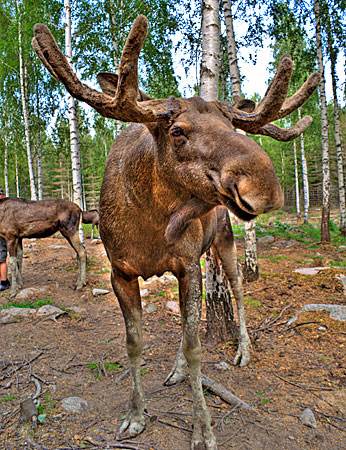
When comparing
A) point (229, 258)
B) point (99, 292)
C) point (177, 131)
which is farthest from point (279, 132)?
point (99, 292)

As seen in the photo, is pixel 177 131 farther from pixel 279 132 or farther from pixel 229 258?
pixel 229 258

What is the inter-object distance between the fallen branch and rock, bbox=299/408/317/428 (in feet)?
1.45

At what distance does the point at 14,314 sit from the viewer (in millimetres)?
6102

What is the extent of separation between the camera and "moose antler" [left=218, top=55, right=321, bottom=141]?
7.18 feet

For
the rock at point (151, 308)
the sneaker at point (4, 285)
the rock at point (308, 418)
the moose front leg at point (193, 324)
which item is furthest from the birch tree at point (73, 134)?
the rock at point (308, 418)

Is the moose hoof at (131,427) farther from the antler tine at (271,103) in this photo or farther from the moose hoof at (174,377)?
the antler tine at (271,103)

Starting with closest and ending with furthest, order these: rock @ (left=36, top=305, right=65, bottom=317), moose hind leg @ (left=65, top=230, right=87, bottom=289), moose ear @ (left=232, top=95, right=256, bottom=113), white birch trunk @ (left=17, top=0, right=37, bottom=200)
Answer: moose ear @ (left=232, top=95, right=256, bottom=113), rock @ (left=36, top=305, right=65, bottom=317), moose hind leg @ (left=65, top=230, right=87, bottom=289), white birch trunk @ (left=17, top=0, right=37, bottom=200)

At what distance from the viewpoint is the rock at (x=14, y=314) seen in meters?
5.94

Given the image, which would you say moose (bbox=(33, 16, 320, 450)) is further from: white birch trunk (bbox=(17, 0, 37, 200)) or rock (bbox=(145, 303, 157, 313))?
white birch trunk (bbox=(17, 0, 37, 200))

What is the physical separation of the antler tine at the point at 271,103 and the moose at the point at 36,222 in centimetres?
721

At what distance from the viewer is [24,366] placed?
4.25 m

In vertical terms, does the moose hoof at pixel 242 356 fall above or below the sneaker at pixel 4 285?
below

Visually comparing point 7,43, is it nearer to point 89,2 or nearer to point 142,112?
point 89,2

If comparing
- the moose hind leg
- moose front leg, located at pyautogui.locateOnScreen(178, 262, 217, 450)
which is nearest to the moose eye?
moose front leg, located at pyautogui.locateOnScreen(178, 262, 217, 450)
